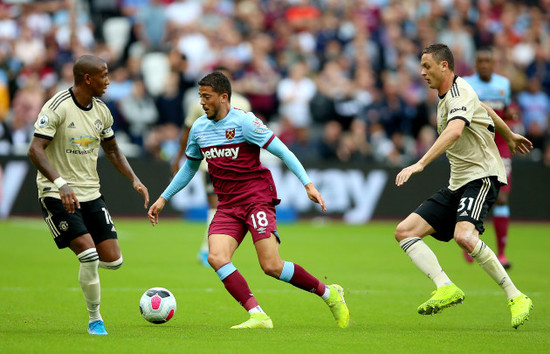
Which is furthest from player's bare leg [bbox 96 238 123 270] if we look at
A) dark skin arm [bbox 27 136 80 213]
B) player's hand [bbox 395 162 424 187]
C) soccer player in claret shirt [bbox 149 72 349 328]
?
player's hand [bbox 395 162 424 187]

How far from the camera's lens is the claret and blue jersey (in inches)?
324

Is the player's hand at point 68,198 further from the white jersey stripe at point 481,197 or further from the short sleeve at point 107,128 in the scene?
the white jersey stripe at point 481,197

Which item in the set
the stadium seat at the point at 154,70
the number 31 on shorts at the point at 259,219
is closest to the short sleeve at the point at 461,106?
the number 31 on shorts at the point at 259,219

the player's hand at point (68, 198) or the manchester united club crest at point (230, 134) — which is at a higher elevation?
the manchester united club crest at point (230, 134)

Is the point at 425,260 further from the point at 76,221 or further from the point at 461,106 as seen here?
the point at 76,221

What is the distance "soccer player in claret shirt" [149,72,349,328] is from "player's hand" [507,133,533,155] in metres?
2.30

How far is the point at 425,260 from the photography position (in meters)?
8.59

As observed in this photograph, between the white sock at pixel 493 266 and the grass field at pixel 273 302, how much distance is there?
1.16 feet

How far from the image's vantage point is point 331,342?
23.9 ft

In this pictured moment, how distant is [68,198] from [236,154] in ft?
5.60

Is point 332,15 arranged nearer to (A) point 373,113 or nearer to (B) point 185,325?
(A) point 373,113

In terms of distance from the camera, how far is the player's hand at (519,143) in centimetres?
894

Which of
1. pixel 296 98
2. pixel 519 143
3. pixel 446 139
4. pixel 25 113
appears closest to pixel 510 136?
pixel 519 143

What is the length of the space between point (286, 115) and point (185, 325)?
545 inches
